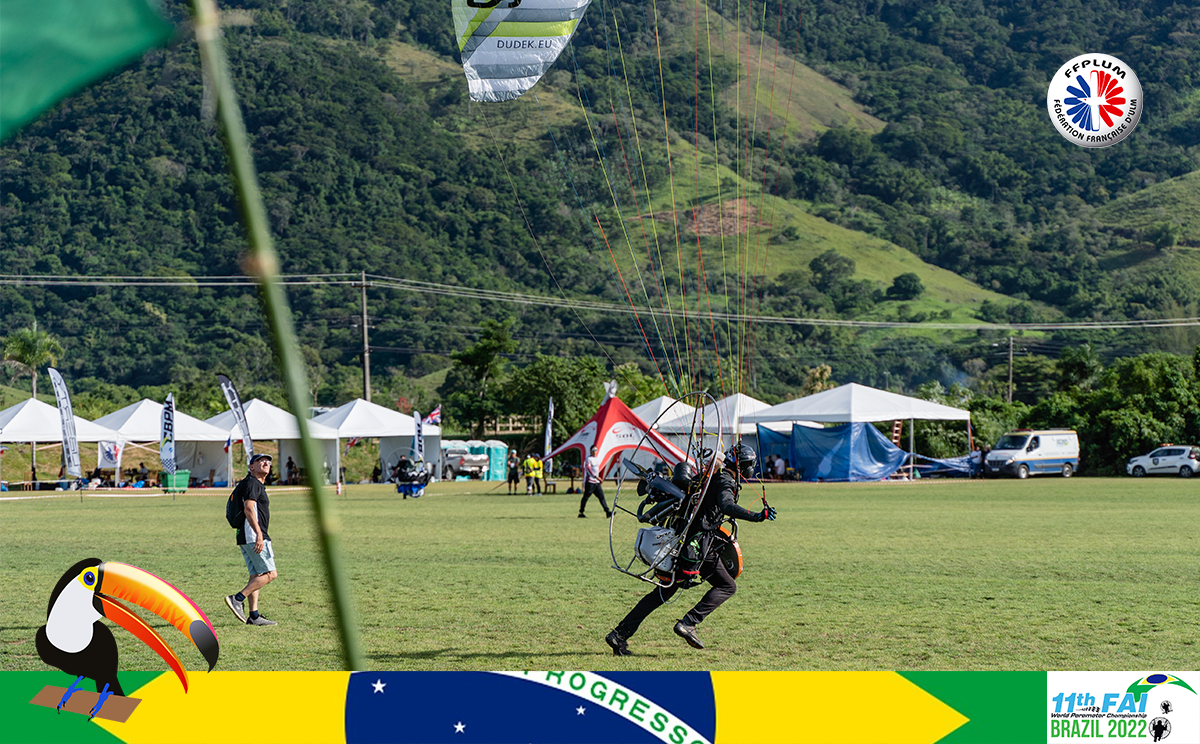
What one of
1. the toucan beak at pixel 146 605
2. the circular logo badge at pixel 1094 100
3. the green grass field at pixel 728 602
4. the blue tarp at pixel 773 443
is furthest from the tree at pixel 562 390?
the toucan beak at pixel 146 605

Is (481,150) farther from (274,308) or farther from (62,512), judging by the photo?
(274,308)

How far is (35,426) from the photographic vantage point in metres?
37.2

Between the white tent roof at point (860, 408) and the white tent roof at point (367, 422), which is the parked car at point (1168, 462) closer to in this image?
the white tent roof at point (860, 408)

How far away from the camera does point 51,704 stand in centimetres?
547

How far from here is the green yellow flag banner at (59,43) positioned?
2.44 metres

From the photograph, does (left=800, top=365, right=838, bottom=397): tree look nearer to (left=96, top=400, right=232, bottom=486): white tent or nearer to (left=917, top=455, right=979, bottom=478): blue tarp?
(left=917, top=455, right=979, bottom=478): blue tarp

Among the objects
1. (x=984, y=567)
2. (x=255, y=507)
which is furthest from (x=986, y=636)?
(x=255, y=507)

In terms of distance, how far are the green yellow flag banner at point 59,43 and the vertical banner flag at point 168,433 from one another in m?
29.5

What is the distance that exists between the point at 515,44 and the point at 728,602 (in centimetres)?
555

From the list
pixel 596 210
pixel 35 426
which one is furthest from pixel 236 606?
pixel 596 210

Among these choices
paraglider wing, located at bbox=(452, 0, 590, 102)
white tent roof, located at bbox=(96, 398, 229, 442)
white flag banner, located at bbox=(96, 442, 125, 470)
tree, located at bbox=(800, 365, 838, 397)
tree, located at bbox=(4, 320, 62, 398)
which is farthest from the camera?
tree, located at bbox=(800, 365, 838, 397)

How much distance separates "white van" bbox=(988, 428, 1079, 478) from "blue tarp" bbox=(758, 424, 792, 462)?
23.9 feet

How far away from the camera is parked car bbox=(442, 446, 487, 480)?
49781 millimetres

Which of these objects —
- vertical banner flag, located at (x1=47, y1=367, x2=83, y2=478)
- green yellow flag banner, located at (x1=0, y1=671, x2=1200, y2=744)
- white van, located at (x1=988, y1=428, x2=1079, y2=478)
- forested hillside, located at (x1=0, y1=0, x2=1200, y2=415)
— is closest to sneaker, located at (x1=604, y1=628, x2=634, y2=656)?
green yellow flag banner, located at (x1=0, y1=671, x2=1200, y2=744)
